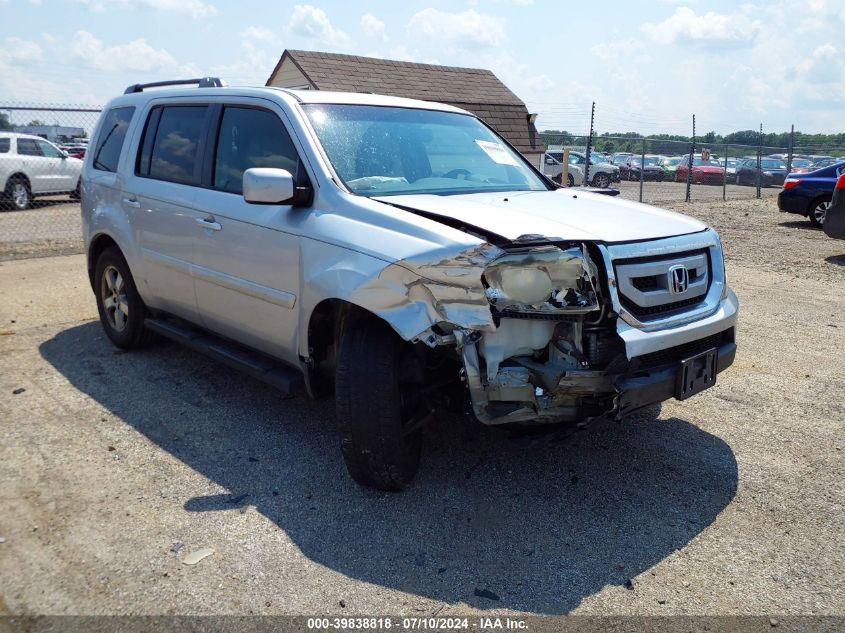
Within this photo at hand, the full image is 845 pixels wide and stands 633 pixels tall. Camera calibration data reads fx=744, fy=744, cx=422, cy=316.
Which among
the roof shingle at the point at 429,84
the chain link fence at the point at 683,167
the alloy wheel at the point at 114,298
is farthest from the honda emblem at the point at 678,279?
the chain link fence at the point at 683,167

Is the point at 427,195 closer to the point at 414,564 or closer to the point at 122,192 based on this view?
the point at 414,564

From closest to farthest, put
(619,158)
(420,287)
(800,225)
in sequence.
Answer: (420,287)
(800,225)
(619,158)

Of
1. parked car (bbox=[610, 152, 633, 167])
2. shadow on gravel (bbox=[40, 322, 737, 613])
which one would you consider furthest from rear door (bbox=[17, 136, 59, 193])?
parked car (bbox=[610, 152, 633, 167])

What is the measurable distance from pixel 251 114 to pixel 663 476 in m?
3.17

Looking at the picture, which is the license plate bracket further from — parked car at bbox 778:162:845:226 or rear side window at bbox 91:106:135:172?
parked car at bbox 778:162:845:226

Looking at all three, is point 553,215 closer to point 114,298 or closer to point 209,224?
point 209,224

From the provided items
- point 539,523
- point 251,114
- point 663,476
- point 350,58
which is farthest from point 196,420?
point 350,58

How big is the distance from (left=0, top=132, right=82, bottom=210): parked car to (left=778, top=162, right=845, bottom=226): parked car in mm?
15527

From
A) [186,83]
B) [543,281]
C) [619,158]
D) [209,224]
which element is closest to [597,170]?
[619,158]

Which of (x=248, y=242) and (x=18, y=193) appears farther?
(x=18, y=193)

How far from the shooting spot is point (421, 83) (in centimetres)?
1864

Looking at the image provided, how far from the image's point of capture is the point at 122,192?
5539 mm

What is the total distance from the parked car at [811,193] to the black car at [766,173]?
55.3 feet

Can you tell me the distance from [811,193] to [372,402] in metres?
13.9
